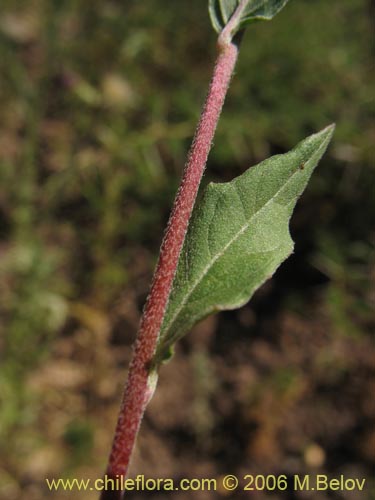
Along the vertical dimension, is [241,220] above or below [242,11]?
below

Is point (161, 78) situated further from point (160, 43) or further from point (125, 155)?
Answer: point (125, 155)

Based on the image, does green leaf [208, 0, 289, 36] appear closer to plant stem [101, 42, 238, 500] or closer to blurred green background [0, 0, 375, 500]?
plant stem [101, 42, 238, 500]

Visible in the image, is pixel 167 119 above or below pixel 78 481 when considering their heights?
above

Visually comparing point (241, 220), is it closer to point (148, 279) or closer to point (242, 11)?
point (242, 11)

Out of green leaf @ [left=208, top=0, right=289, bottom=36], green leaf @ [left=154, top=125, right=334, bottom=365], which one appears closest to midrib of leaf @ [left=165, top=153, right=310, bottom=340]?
green leaf @ [left=154, top=125, right=334, bottom=365]

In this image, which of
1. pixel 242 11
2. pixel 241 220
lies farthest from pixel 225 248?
pixel 242 11

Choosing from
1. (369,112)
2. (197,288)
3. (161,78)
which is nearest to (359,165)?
(369,112)

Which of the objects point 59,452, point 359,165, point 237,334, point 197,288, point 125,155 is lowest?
point 237,334
